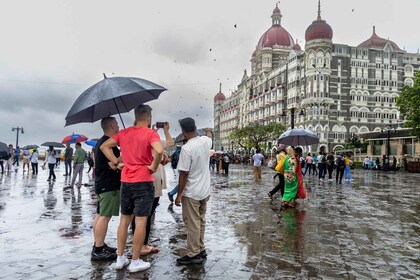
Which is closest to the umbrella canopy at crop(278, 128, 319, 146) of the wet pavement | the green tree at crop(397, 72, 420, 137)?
the wet pavement

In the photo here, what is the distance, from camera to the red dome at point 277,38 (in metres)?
88.7

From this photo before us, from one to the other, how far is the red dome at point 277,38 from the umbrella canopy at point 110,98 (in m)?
86.9

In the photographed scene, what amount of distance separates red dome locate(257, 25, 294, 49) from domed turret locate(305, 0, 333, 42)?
75.1ft

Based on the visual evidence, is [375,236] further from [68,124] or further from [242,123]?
[242,123]

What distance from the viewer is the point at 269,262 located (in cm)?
462

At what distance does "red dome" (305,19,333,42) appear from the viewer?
64.6 meters

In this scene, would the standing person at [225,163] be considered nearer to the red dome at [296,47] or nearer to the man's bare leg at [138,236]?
the man's bare leg at [138,236]

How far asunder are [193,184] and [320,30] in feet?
215

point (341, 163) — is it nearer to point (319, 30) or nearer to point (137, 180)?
point (137, 180)

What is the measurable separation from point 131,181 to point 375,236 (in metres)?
4.25

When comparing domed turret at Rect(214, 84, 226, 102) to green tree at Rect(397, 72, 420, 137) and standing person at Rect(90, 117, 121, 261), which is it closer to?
green tree at Rect(397, 72, 420, 137)

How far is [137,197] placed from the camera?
13.9 feet

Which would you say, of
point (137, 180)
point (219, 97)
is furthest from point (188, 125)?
point (219, 97)

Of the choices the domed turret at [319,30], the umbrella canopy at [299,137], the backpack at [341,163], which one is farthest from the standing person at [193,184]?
the domed turret at [319,30]
